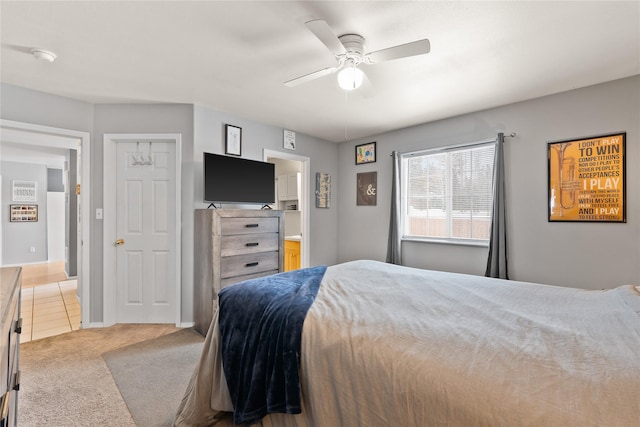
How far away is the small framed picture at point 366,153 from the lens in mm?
4676

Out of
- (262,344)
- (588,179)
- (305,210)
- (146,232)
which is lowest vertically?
(262,344)

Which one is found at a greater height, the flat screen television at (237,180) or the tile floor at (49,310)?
the flat screen television at (237,180)

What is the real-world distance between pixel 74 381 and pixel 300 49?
2984mm

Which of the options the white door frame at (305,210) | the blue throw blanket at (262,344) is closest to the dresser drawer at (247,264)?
the white door frame at (305,210)

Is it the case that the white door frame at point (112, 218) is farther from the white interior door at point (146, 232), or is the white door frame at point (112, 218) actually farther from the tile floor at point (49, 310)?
the tile floor at point (49, 310)

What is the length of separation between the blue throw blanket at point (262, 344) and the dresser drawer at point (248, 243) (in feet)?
4.73

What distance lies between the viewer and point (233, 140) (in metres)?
3.72

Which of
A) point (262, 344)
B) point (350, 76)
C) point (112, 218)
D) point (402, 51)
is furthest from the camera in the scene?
point (112, 218)

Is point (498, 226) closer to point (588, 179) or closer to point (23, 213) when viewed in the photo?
point (588, 179)

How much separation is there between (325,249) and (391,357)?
12.9 ft

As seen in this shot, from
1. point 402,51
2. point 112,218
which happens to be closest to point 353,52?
point 402,51

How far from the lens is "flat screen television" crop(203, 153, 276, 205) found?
3312 mm

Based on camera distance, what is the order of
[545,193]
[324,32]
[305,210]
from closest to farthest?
[324,32] < [545,193] < [305,210]

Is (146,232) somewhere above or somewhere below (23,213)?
below
